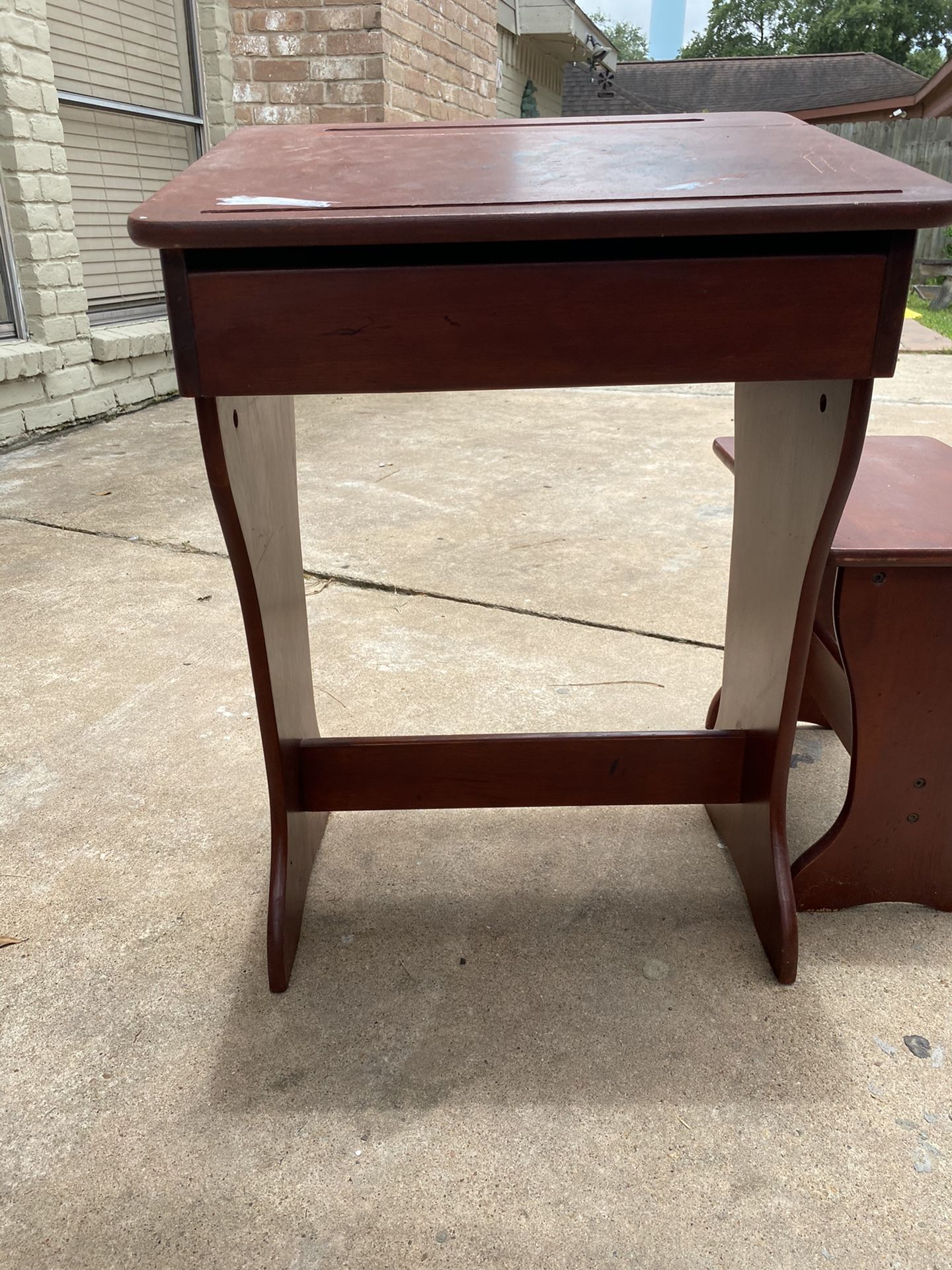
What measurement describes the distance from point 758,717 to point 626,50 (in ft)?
259

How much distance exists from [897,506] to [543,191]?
763mm

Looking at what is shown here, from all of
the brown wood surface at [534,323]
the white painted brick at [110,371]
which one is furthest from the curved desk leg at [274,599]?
the white painted brick at [110,371]

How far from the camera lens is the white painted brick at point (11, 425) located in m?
3.93

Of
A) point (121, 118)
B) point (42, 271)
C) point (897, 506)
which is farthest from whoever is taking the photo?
point (121, 118)

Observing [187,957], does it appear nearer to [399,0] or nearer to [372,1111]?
[372,1111]

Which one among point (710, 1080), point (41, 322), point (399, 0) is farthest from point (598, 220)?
point (399, 0)

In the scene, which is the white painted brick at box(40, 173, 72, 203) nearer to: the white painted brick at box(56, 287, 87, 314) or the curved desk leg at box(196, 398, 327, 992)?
the white painted brick at box(56, 287, 87, 314)

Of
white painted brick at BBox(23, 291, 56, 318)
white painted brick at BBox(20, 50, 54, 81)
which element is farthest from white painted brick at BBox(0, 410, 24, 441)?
white painted brick at BBox(20, 50, 54, 81)

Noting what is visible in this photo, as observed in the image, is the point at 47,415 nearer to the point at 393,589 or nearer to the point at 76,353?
the point at 76,353

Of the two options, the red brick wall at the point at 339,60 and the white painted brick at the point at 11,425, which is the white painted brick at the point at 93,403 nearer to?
the white painted brick at the point at 11,425

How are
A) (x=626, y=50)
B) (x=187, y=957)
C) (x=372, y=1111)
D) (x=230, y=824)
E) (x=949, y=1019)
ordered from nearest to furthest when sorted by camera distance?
(x=372, y=1111) < (x=949, y=1019) < (x=187, y=957) < (x=230, y=824) < (x=626, y=50)

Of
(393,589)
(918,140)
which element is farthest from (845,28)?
(393,589)

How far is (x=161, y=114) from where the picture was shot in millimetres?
4914

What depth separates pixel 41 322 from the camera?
4.06 metres
